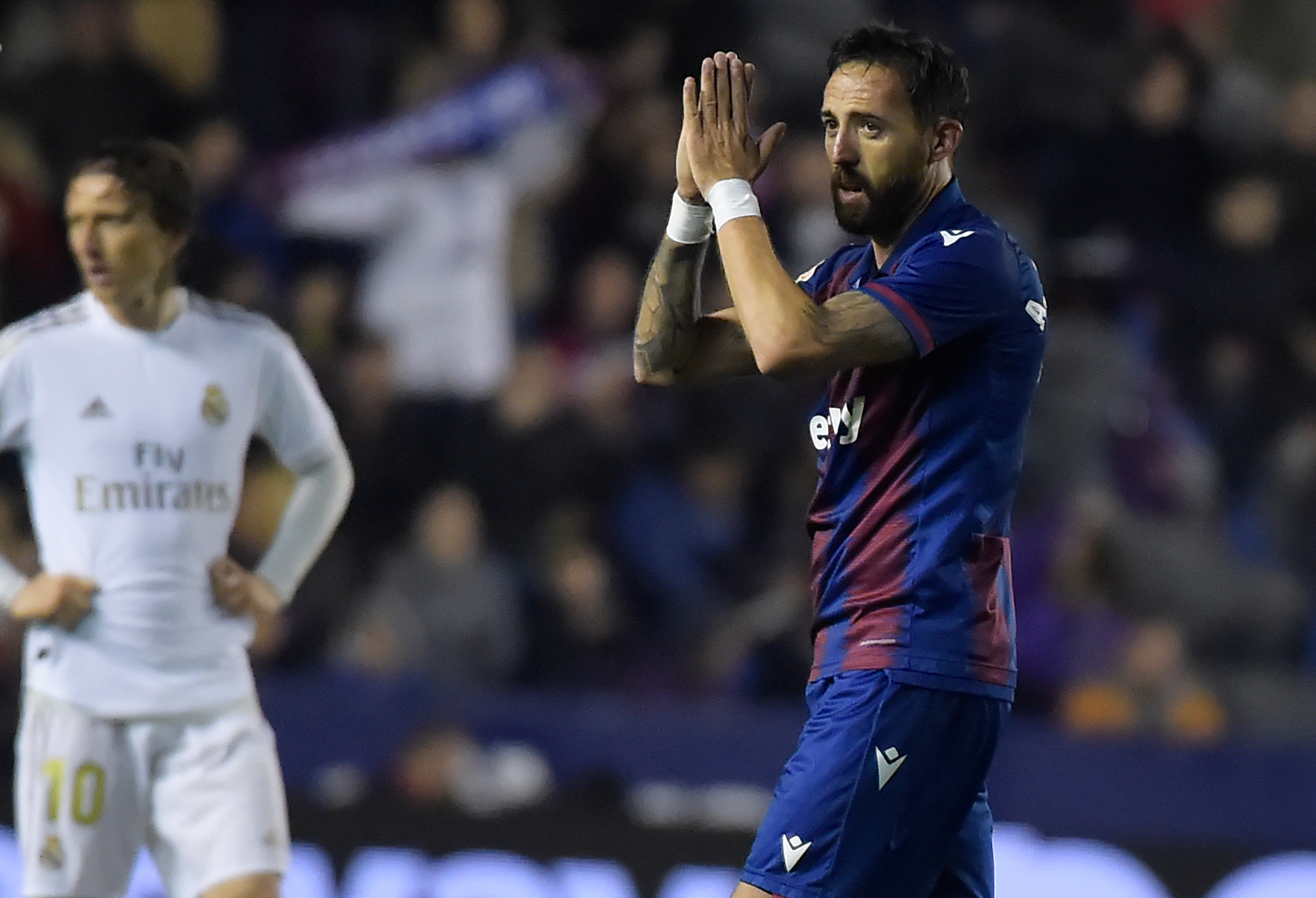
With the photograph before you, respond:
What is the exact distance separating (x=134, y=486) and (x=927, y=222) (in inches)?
87.0

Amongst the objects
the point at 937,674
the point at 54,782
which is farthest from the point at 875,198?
the point at 54,782

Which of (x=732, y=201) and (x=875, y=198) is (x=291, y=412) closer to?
(x=732, y=201)

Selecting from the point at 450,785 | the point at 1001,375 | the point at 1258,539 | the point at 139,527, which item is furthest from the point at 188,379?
the point at 1258,539

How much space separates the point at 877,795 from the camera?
12.5 ft

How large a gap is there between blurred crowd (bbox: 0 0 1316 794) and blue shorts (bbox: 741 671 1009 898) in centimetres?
423

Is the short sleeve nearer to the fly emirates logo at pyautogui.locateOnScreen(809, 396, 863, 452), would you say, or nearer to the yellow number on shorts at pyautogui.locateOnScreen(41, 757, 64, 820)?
the yellow number on shorts at pyautogui.locateOnScreen(41, 757, 64, 820)

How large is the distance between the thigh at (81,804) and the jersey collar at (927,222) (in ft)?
7.65

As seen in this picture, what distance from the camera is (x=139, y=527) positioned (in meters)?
5.13

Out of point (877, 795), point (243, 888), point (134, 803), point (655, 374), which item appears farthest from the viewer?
point (134, 803)

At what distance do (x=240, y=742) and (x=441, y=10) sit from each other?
636 centimetres

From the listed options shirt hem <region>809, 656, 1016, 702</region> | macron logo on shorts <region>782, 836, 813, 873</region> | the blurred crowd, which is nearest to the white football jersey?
macron logo on shorts <region>782, 836, 813, 873</region>

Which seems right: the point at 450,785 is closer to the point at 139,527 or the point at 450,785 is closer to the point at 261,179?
the point at 139,527

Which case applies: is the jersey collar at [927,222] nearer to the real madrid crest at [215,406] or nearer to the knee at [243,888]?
the real madrid crest at [215,406]

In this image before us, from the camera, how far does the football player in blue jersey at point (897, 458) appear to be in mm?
3789
